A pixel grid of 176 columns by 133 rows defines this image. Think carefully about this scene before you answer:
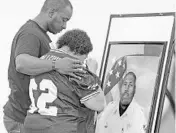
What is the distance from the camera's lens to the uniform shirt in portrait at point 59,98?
198 centimetres

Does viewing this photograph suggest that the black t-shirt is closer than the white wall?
Yes

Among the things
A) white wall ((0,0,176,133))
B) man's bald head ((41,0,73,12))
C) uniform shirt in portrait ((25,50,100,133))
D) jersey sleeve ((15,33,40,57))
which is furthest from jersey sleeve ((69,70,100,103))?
white wall ((0,0,176,133))

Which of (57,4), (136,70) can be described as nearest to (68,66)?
(57,4)

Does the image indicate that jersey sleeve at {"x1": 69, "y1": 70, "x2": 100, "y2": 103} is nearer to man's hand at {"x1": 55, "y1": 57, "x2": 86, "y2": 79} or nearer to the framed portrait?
man's hand at {"x1": 55, "y1": 57, "x2": 86, "y2": 79}

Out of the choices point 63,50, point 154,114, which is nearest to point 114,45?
point 154,114

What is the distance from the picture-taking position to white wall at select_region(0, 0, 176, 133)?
2926 mm

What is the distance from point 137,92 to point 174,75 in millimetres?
328

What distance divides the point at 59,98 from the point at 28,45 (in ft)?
1.09

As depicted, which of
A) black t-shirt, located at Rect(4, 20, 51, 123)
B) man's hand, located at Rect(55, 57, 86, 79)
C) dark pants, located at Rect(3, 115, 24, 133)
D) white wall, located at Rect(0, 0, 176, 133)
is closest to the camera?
man's hand, located at Rect(55, 57, 86, 79)

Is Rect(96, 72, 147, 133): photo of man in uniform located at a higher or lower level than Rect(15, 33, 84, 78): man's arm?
lower

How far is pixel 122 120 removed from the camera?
2.60 meters

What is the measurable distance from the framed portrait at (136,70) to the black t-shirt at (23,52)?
66 centimetres

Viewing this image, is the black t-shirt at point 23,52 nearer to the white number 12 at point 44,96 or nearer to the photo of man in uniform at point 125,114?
the white number 12 at point 44,96

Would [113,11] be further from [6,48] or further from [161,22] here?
[6,48]
